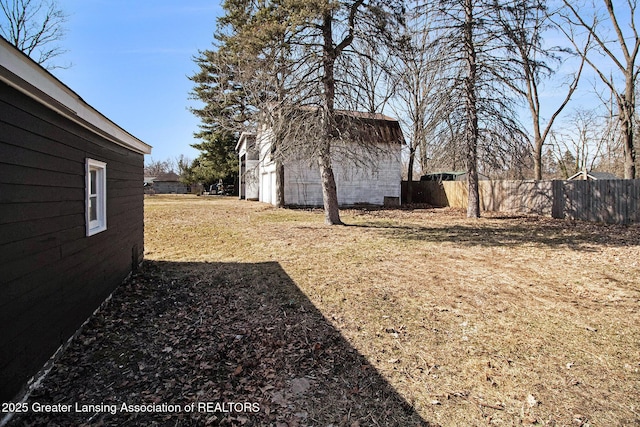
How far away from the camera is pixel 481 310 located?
4.52 m

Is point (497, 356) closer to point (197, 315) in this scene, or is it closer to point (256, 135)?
point (197, 315)

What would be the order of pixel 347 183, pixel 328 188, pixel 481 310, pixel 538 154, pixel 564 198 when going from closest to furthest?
pixel 481 310, pixel 328 188, pixel 564 198, pixel 538 154, pixel 347 183

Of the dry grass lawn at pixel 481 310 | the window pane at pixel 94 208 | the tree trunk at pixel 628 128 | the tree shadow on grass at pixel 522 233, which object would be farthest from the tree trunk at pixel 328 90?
the tree trunk at pixel 628 128

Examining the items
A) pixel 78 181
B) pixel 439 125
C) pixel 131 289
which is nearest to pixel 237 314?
pixel 131 289

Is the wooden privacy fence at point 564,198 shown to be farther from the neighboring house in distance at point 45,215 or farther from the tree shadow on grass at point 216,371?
the neighboring house in distance at point 45,215

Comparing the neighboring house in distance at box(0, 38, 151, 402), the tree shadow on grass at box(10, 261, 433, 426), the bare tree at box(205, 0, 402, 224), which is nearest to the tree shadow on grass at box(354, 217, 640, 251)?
the bare tree at box(205, 0, 402, 224)

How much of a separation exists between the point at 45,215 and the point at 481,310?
16.2ft

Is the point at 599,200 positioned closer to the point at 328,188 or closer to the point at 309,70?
the point at 328,188

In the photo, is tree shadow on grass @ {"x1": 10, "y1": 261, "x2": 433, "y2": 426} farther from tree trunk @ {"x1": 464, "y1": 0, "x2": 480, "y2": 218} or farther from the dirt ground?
tree trunk @ {"x1": 464, "y1": 0, "x2": 480, "y2": 218}

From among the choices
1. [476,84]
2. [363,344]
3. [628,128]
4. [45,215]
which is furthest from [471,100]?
[45,215]

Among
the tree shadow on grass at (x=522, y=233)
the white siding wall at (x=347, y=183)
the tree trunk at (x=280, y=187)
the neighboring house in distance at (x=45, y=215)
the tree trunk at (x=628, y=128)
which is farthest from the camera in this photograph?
the white siding wall at (x=347, y=183)

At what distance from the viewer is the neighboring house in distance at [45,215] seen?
7.98 feet

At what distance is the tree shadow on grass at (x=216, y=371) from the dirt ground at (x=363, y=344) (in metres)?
0.01

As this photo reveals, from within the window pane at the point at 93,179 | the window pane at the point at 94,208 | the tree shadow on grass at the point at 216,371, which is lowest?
the tree shadow on grass at the point at 216,371
